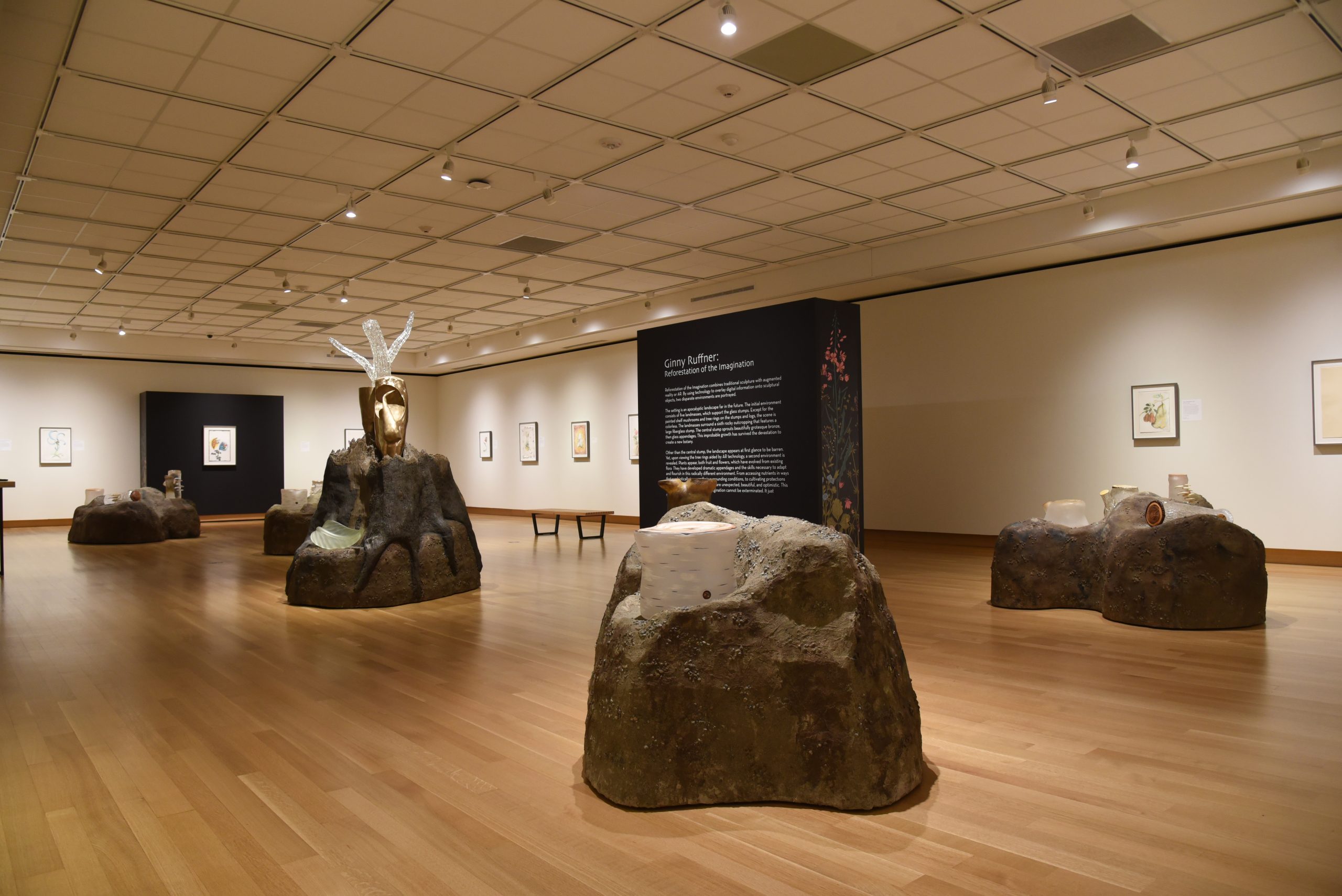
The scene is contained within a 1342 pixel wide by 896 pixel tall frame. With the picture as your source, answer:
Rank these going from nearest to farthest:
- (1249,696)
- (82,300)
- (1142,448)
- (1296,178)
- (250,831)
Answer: (250,831) < (1249,696) < (1296,178) < (1142,448) < (82,300)

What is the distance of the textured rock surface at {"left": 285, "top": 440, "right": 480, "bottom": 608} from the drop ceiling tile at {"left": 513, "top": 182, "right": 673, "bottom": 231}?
2.83m

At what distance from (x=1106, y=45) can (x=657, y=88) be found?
301 cm

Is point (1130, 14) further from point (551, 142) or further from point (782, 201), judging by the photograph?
point (551, 142)

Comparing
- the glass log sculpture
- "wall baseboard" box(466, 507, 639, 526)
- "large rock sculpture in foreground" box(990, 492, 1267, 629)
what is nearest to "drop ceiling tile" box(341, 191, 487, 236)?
the glass log sculpture

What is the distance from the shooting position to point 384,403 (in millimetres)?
8523

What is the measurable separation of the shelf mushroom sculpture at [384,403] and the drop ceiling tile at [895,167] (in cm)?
441

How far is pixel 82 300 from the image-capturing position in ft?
45.2

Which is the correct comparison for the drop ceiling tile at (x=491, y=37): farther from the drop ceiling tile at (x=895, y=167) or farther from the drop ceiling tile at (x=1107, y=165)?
the drop ceiling tile at (x=1107, y=165)

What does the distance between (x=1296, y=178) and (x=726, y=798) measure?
26.9 feet

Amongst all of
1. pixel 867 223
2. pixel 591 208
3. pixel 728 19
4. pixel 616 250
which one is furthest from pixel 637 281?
pixel 728 19

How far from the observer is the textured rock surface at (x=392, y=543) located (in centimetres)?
765

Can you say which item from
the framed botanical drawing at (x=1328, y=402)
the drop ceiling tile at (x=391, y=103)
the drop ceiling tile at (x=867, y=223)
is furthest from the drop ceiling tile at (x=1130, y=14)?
the framed botanical drawing at (x=1328, y=402)

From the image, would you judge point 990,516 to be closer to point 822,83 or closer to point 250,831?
point 822,83

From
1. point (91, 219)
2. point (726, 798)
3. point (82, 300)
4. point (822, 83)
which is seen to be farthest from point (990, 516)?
point (82, 300)
